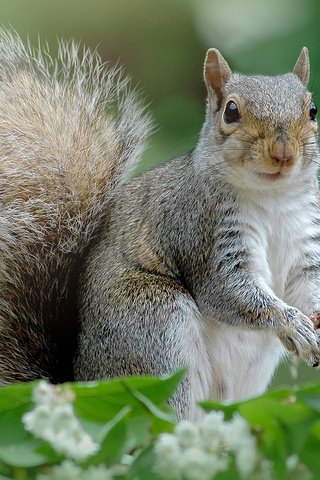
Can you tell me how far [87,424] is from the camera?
3.24ft

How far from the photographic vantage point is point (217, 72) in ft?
6.08

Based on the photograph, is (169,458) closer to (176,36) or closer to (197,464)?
(197,464)

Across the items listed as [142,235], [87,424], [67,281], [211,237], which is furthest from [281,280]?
[87,424]

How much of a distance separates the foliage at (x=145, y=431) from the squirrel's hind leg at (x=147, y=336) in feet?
2.37

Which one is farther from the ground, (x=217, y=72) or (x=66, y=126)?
(x=217, y=72)

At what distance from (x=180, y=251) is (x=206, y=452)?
1.10 m

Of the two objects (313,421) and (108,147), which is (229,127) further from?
(313,421)

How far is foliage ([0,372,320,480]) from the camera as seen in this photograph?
2.59 feet

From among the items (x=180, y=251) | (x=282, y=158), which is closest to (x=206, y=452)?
(x=282, y=158)

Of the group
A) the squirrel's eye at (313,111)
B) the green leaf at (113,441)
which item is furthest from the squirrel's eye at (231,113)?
the green leaf at (113,441)

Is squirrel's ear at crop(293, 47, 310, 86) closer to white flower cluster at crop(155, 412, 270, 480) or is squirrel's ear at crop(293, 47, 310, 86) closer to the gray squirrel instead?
the gray squirrel

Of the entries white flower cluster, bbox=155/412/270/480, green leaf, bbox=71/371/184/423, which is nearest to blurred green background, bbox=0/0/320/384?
green leaf, bbox=71/371/184/423

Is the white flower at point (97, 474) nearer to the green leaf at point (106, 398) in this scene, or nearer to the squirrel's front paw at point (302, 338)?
the green leaf at point (106, 398)

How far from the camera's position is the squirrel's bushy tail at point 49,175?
1.84 m
